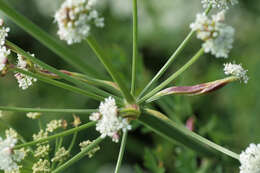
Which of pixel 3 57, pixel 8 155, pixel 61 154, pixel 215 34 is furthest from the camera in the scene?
pixel 61 154

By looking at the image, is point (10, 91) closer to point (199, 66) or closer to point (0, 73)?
point (199, 66)

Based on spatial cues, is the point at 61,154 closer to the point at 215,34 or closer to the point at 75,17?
the point at 75,17

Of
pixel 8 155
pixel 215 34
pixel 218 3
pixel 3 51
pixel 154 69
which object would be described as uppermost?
pixel 154 69

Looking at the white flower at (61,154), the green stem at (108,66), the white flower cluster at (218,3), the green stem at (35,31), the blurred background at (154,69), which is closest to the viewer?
the green stem at (35,31)

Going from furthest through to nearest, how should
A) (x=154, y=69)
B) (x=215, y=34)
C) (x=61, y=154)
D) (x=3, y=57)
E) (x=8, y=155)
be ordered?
(x=154, y=69), (x=61, y=154), (x=3, y=57), (x=8, y=155), (x=215, y=34)

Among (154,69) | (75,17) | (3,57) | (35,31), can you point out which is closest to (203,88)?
(75,17)

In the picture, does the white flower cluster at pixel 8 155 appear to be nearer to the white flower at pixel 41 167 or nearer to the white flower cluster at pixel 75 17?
the white flower at pixel 41 167

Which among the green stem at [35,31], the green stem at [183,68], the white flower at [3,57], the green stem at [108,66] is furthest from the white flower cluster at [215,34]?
the white flower at [3,57]
